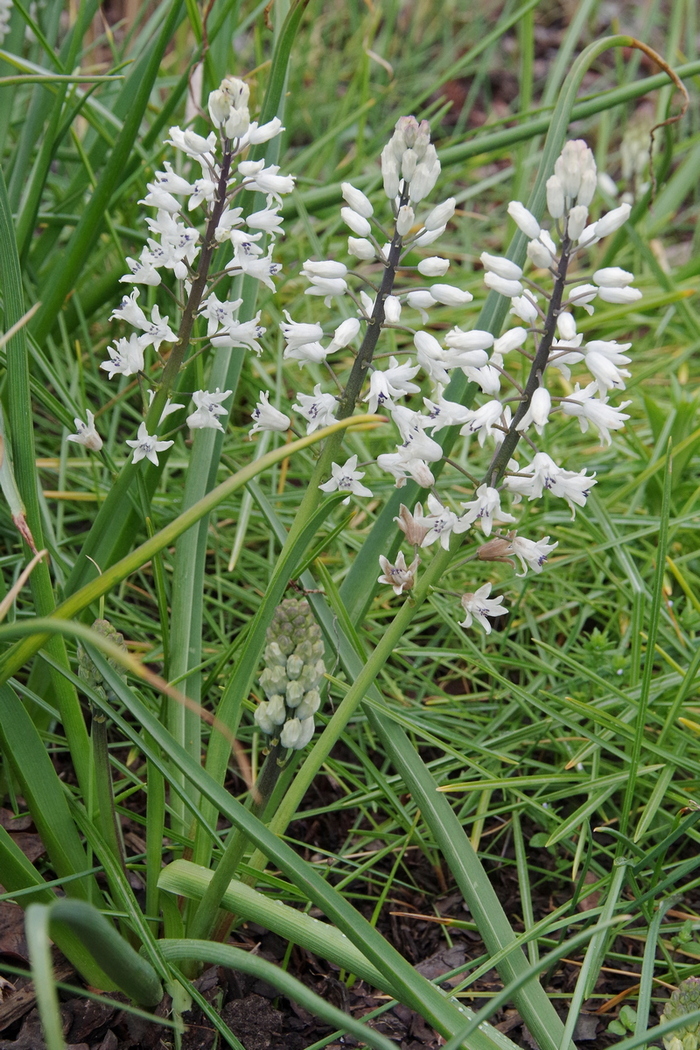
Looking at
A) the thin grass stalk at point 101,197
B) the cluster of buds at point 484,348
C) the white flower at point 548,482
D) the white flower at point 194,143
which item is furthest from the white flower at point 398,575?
the thin grass stalk at point 101,197

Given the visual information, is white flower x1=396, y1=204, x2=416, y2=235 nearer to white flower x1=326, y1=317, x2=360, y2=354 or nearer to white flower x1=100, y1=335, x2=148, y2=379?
white flower x1=326, y1=317, x2=360, y2=354

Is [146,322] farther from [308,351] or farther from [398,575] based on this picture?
[398,575]

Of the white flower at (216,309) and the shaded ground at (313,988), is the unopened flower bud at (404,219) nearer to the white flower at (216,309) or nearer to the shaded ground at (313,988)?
the white flower at (216,309)

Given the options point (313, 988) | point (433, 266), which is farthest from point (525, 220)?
point (313, 988)

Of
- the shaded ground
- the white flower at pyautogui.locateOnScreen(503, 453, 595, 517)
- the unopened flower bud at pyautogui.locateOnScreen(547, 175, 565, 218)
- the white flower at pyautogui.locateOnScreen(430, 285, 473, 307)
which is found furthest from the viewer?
the shaded ground

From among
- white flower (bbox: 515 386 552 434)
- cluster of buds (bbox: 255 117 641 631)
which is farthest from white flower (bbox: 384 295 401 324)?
white flower (bbox: 515 386 552 434)
